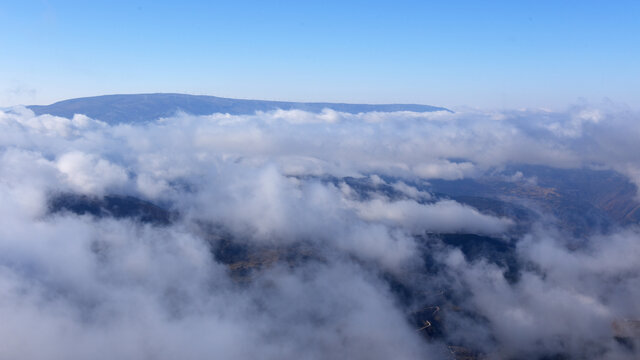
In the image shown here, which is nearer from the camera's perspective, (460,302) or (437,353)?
(437,353)

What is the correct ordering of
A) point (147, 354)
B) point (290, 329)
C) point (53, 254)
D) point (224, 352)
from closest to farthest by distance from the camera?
point (147, 354) → point (224, 352) → point (290, 329) → point (53, 254)

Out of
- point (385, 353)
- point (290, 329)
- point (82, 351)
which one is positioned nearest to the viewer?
point (82, 351)

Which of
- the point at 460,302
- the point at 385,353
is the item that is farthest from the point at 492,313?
the point at 385,353

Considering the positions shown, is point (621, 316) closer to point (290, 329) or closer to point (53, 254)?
point (290, 329)

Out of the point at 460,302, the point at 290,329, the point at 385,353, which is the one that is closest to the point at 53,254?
the point at 290,329

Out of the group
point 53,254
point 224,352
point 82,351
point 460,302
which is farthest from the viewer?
point 460,302

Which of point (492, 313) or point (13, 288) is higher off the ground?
point (13, 288)

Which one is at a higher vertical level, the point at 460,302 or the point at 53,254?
the point at 53,254

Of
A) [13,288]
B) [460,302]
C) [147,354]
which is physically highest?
[13,288]

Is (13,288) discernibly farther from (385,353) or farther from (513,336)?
Result: (513,336)
